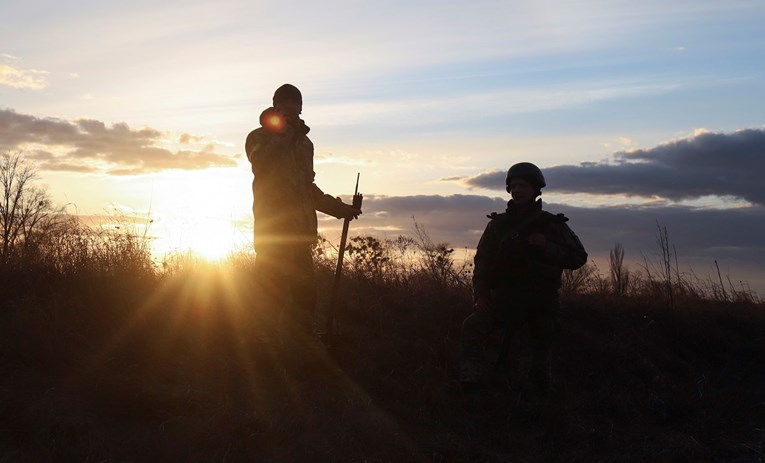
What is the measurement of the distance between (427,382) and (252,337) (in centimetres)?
170

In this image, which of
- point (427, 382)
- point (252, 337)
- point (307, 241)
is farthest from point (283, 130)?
point (427, 382)

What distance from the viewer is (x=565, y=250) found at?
20.8 feet

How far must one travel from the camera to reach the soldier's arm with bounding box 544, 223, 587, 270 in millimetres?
6285

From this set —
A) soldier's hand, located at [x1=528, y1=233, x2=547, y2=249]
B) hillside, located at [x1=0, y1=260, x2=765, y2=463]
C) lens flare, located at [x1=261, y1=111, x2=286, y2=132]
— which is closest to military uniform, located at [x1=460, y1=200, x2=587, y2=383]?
soldier's hand, located at [x1=528, y1=233, x2=547, y2=249]

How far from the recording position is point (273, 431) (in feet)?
16.8

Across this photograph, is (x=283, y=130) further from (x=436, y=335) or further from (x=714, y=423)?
(x=714, y=423)

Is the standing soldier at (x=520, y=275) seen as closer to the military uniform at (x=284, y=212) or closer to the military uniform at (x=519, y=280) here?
the military uniform at (x=519, y=280)

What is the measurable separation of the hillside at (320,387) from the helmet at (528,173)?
1948 mm

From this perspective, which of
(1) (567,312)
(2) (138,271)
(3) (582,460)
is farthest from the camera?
(1) (567,312)

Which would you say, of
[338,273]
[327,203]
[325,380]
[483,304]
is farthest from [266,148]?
[483,304]

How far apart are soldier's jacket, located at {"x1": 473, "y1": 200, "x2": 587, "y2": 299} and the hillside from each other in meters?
1.01

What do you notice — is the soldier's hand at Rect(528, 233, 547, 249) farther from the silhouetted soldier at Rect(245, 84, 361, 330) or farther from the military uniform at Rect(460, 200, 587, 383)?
the silhouetted soldier at Rect(245, 84, 361, 330)

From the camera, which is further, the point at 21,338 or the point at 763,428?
the point at 763,428

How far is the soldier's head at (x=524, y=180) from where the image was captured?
6.44m
